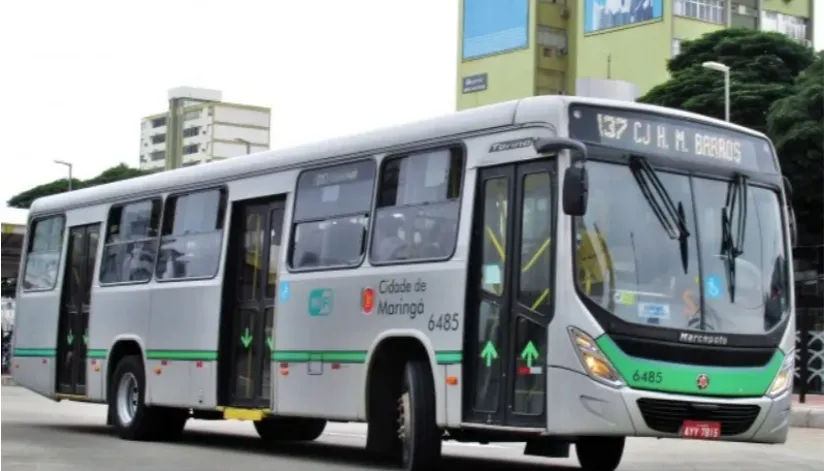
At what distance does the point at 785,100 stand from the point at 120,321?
1380 inches

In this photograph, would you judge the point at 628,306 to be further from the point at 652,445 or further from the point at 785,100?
the point at 785,100

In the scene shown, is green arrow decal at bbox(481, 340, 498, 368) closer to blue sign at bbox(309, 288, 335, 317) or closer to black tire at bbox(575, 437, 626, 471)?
black tire at bbox(575, 437, 626, 471)

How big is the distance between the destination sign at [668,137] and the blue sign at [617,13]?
80.8m

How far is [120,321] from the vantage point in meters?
18.8

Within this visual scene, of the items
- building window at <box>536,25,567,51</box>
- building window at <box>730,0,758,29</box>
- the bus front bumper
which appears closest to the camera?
the bus front bumper

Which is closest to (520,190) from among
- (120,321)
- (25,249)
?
(120,321)

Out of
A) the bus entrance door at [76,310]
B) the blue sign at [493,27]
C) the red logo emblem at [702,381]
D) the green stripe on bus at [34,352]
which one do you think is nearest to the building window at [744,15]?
the blue sign at [493,27]

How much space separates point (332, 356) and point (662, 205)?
148 inches

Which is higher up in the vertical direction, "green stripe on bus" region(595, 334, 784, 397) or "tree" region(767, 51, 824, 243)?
"tree" region(767, 51, 824, 243)

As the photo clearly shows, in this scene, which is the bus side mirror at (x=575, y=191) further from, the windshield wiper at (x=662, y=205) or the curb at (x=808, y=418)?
the curb at (x=808, y=418)

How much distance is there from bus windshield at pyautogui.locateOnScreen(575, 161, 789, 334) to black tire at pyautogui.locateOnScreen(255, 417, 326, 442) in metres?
7.23

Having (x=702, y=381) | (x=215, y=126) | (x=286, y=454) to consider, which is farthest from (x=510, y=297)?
(x=215, y=126)

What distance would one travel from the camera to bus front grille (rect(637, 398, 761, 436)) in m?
11.5

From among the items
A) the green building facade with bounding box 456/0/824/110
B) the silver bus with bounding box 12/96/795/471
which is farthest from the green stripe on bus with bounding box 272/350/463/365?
the green building facade with bounding box 456/0/824/110
